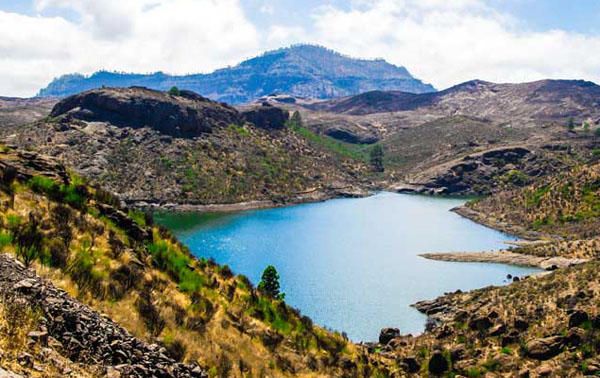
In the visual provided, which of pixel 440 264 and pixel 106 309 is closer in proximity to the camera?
pixel 106 309

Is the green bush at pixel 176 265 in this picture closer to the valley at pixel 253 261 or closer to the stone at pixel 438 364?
the valley at pixel 253 261

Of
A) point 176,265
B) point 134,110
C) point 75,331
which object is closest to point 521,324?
point 176,265

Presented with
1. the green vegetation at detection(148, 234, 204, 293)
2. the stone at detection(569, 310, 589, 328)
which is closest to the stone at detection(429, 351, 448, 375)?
the stone at detection(569, 310, 589, 328)

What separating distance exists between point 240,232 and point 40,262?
98.8m

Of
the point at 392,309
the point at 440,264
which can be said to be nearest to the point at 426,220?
the point at 440,264

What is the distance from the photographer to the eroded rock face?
17425cm

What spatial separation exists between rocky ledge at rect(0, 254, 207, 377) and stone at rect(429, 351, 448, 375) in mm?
26707

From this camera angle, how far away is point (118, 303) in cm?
1905

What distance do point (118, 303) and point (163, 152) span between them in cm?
15542

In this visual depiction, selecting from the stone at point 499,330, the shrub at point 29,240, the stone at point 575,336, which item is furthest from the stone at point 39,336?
the stone at point 499,330

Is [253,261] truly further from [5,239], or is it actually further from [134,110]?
[134,110]

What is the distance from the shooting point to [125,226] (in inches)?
1036

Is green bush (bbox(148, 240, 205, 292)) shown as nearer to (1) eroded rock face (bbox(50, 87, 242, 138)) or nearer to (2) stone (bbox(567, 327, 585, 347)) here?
(2) stone (bbox(567, 327, 585, 347))

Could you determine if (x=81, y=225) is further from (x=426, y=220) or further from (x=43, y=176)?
(x=426, y=220)
